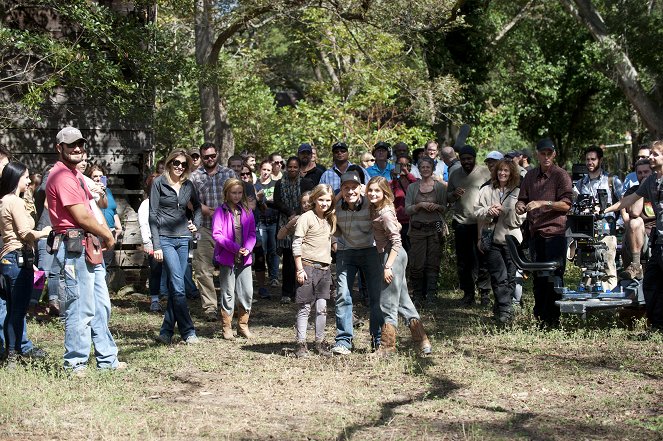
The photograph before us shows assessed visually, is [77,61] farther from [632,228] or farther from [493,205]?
[632,228]

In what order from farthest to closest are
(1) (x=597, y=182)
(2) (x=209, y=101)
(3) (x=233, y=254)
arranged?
(2) (x=209, y=101) → (1) (x=597, y=182) → (3) (x=233, y=254)

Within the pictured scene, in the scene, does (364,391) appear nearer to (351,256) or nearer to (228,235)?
(351,256)

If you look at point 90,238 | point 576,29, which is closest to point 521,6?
point 576,29

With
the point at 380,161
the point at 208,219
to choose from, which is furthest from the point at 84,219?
the point at 380,161

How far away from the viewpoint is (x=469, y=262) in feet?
42.6

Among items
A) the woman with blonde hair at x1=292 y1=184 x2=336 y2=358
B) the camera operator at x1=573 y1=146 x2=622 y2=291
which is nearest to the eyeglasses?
the woman with blonde hair at x1=292 y1=184 x2=336 y2=358

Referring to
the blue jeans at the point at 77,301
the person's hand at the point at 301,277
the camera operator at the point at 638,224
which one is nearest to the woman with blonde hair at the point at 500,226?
the camera operator at the point at 638,224

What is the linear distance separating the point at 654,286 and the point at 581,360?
4.73 ft

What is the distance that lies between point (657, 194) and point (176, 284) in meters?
4.72

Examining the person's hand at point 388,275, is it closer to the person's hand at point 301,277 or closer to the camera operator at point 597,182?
the person's hand at point 301,277

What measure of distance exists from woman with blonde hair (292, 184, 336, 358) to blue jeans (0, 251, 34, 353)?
246 centimetres

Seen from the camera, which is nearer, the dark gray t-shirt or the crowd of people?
the crowd of people

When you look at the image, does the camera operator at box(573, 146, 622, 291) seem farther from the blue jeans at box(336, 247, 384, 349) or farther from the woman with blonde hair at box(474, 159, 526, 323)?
the blue jeans at box(336, 247, 384, 349)

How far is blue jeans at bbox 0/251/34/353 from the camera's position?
29.8 ft
